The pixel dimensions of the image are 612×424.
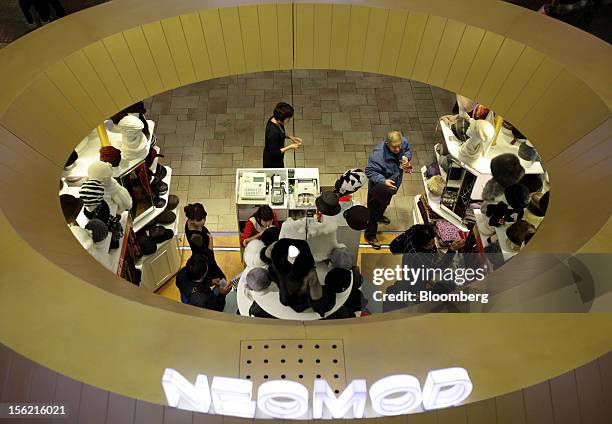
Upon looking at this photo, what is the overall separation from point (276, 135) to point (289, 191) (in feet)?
2.47

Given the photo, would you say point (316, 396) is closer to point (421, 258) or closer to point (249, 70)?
point (421, 258)

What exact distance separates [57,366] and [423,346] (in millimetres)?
2007

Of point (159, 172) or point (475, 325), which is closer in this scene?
point (475, 325)

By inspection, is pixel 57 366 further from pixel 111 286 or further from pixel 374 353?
pixel 374 353

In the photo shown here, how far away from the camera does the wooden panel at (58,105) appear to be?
4.59 m

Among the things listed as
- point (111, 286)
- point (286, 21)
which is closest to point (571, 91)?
point (286, 21)

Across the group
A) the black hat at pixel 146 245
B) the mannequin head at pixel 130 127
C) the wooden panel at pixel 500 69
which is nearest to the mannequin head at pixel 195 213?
the black hat at pixel 146 245

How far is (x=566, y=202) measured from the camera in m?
4.23

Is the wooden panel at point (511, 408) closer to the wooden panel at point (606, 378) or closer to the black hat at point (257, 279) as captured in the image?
the wooden panel at point (606, 378)

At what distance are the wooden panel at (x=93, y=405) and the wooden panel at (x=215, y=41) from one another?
3.54 m

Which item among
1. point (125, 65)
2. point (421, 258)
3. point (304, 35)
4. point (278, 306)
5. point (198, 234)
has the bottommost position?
point (278, 306)

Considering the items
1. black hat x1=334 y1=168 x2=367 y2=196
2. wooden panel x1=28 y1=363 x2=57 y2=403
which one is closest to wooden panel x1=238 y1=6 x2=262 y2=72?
black hat x1=334 y1=168 x2=367 y2=196

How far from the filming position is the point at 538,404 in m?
2.94

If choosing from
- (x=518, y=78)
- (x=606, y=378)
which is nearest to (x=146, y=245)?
(x=518, y=78)
